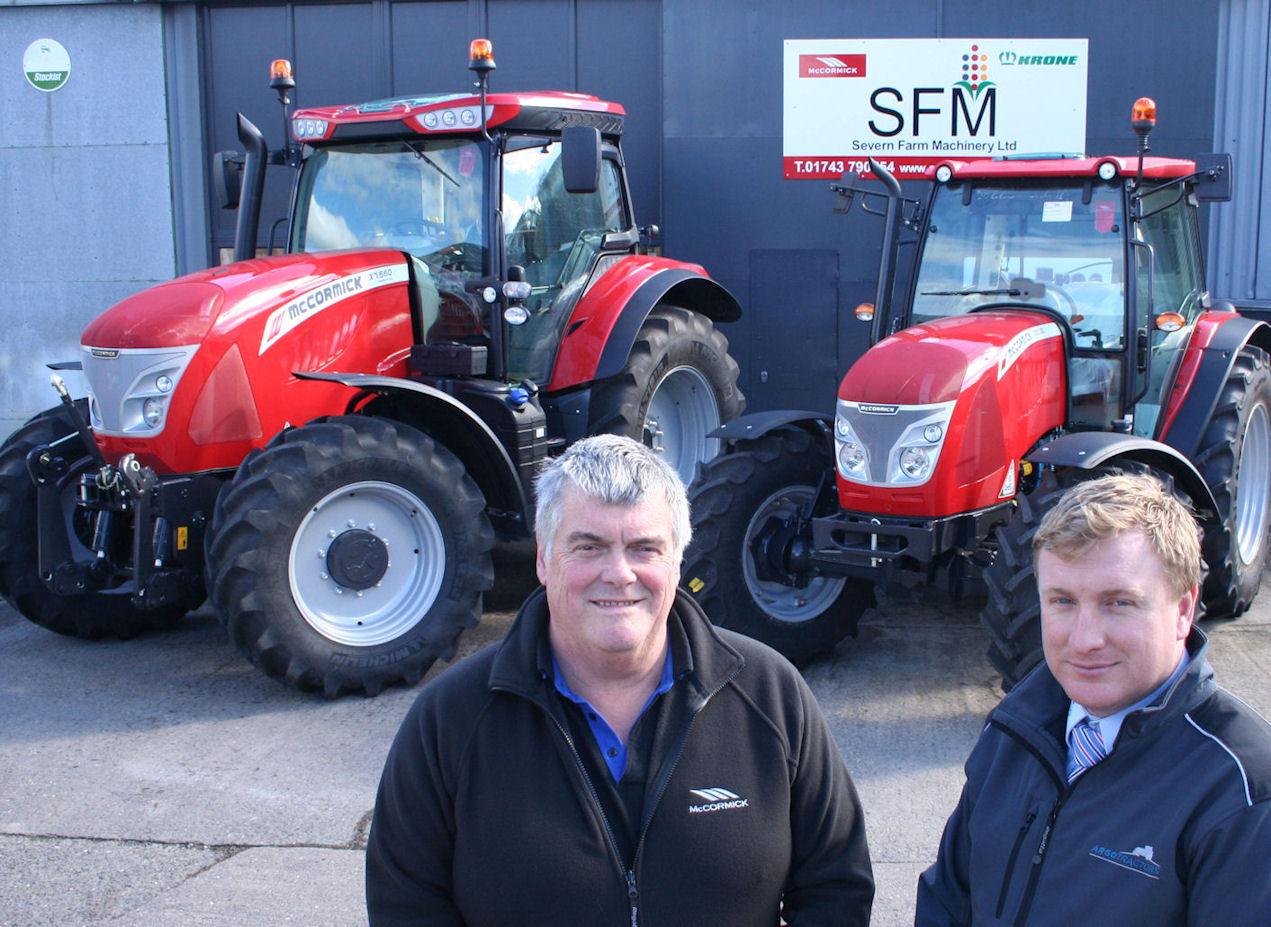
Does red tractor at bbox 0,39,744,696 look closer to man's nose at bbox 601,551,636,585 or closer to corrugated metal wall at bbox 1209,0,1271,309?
man's nose at bbox 601,551,636,585

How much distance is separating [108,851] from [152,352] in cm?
215

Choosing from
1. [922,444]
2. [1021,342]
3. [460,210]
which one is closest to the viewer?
[922,444]

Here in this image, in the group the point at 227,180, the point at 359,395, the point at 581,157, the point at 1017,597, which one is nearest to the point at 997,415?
the point at 1017,597

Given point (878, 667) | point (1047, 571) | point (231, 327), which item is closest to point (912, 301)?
point (878, 667)

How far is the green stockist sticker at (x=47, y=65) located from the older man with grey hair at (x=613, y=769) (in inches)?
358

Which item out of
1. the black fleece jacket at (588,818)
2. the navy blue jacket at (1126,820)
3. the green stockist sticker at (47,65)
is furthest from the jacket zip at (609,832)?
the green stockist sticker at (47,65)

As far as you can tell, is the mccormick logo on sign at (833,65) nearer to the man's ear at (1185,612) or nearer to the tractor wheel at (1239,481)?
the tractor wheel at (1239,481)

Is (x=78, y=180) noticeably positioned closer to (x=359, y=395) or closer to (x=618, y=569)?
(x=359, y=395)

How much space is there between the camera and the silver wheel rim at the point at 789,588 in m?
5.25

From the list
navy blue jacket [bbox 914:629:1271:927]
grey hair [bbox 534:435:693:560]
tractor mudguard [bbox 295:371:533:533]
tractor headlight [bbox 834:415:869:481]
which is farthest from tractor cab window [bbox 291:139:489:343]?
navy blue jacket [bbox 914:629:1271:927]

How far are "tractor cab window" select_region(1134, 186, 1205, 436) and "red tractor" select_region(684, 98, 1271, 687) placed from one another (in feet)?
0.04

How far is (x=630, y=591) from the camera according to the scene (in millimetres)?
2076

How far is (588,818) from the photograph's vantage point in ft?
6.51

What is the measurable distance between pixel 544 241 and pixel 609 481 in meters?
4.37
